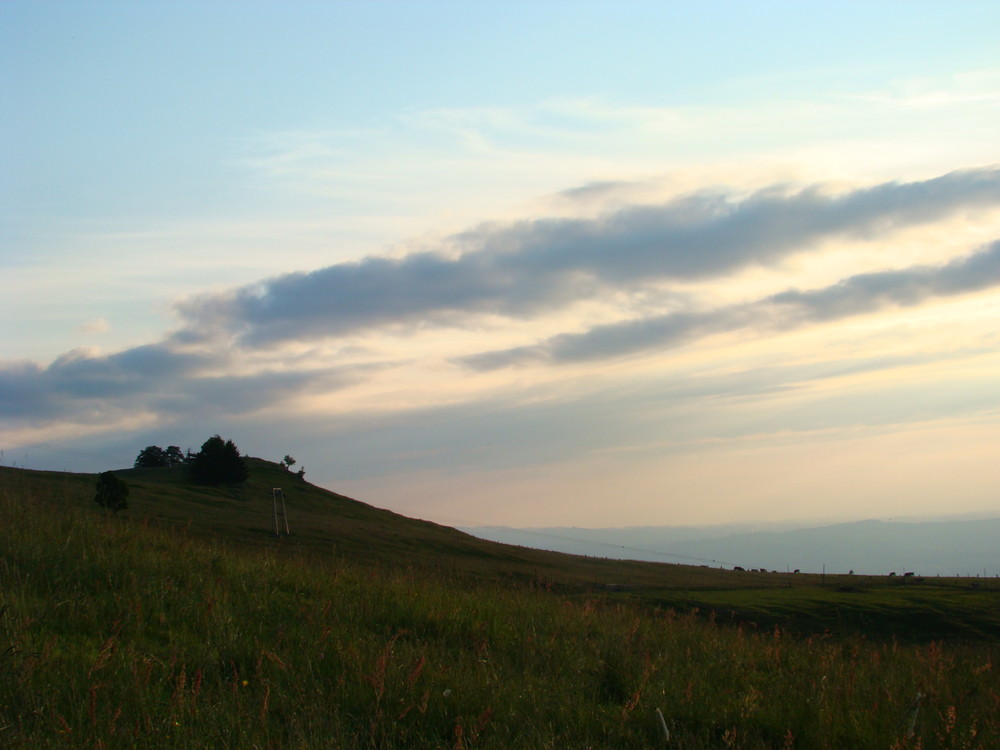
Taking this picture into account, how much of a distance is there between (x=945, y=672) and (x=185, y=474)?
79711mm

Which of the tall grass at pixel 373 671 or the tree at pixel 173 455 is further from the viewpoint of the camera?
the tree at pixel 173 455

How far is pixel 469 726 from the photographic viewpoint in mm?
5141

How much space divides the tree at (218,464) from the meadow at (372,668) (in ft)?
216

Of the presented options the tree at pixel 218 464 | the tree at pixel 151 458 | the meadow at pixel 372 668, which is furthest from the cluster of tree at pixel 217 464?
the meadow at pixel 372 668

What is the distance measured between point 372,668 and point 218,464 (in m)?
72.8

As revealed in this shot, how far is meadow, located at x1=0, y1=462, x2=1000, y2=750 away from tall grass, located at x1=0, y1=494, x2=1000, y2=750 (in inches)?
0.9

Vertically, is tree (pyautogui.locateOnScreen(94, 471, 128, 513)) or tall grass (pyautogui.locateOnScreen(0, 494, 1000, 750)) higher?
tall grass (pyautogui.locateOnScreen(0, 494, 1000, 750))

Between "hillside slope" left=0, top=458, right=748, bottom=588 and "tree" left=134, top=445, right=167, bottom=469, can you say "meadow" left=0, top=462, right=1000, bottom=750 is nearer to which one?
"hillside slope" left=0, top=458, right=748, bottom=588

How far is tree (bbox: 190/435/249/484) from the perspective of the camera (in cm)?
7250

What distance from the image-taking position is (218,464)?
2879 inches

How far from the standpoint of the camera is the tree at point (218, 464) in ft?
238

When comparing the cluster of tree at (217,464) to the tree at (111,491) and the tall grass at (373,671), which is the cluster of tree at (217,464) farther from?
the tall grass at (373,671)

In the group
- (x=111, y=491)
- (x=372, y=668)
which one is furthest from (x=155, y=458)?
(x=372, y=668)

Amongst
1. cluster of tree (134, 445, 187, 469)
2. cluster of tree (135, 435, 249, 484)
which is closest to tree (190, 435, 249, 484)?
cluster of tree (135, 435, 249, 484)
